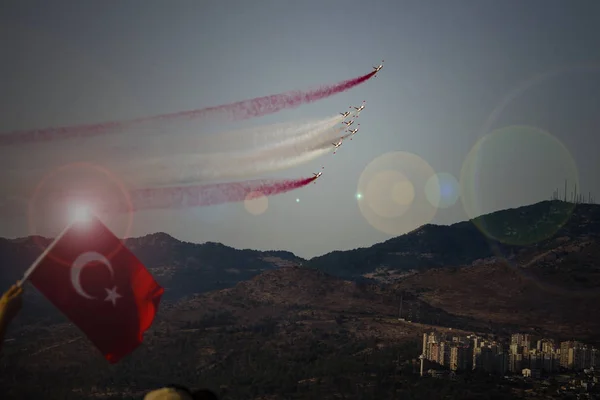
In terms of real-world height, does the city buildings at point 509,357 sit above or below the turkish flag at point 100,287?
below

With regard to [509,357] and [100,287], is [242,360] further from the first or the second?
[100,287]

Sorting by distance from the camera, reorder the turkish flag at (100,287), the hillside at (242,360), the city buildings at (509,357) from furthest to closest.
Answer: the city buildings at (509,357) < the hillside at (242,360) < the turkish flag at (100,287)

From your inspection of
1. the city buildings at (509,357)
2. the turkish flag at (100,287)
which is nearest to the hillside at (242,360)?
the city buildings at (509,357)

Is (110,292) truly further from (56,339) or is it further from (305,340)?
(56,339)

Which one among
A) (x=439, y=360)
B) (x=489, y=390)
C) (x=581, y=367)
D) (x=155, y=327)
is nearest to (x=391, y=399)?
(x=489, y=390)

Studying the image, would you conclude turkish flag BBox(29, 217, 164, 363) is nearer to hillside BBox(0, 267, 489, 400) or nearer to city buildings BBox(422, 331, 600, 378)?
hillside BBox(0, 267, 489, 400)

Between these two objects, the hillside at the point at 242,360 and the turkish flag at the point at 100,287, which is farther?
the hillside at the point at 242,360

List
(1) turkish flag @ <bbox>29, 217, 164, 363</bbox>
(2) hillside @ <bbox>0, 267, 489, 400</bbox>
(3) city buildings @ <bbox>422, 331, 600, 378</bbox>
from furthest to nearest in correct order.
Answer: (3) city buildings @ <bbox>422, 331, 600, 378</bbox>
(2) hillside @ <bbox>0, 267, 489, 400</bbox>
(1) turkish flag @ <bbox>29, 217, 164, 363</bbox>

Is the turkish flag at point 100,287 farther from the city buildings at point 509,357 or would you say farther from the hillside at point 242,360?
the city buildings at point 509,357

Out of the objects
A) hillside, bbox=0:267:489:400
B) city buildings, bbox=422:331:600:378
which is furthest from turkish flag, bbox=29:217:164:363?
city buildings, bbox=422:331:600:378
